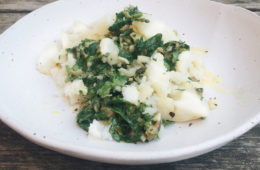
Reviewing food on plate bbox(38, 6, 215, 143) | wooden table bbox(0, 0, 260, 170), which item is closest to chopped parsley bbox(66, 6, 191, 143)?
food on plate bbox(38, 6, 215, 143)

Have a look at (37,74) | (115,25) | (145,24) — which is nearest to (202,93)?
(145,24)

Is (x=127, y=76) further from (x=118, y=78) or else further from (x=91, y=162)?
(x=91, y=162)

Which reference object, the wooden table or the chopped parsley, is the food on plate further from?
the wooden table

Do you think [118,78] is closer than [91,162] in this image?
No

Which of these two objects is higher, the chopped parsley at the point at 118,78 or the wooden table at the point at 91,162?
the chopped parsley at the point at 118,78

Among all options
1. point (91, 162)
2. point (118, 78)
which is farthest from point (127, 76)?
point (91, 162)

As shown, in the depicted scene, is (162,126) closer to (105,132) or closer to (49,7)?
(105,132)

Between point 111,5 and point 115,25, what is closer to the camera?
point 115,25

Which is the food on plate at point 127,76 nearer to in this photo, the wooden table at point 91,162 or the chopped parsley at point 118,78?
the chopped parsley at point 118,78

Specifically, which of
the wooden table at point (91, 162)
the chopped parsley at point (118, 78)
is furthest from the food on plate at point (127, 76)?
the wooden table at point (91, 162)
